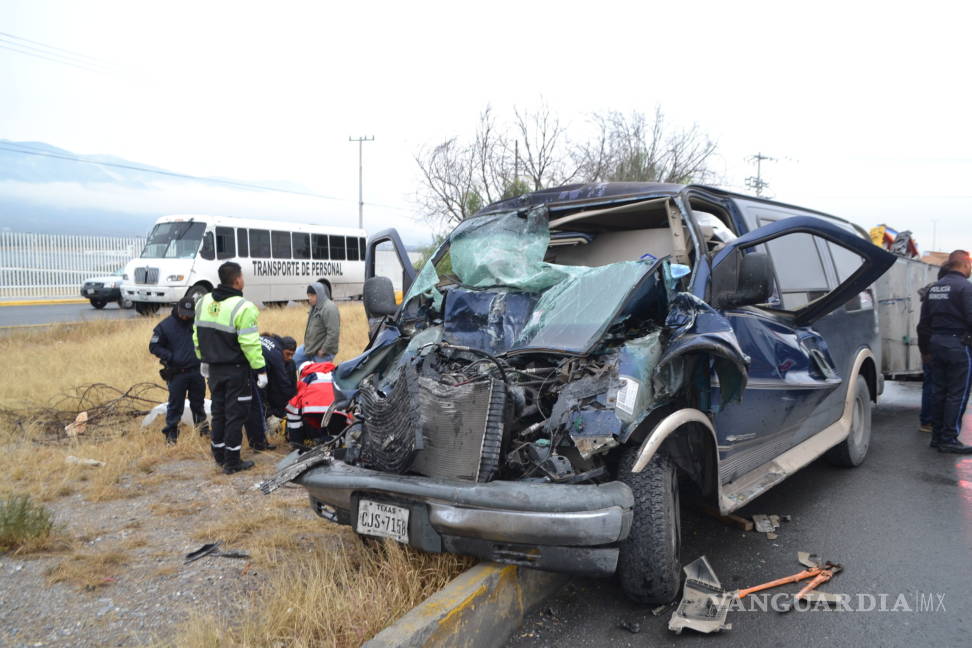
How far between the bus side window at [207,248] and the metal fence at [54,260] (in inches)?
302

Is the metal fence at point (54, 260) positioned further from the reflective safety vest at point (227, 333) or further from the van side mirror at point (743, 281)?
the van side mirror at point (743, 281)

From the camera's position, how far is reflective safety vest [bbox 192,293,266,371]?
17.0 ft

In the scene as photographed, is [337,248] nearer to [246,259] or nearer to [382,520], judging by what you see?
[246,259]

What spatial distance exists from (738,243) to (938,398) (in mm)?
3809

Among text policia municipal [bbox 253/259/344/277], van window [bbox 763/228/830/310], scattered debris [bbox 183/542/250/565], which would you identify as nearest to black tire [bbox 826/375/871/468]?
van window [bbox 763/228/830/310]

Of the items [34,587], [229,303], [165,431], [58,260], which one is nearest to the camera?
[34,587]

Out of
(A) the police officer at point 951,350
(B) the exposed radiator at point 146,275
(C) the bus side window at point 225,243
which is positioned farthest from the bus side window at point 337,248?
(A) the police officer at point 951,350

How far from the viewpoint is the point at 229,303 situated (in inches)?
207

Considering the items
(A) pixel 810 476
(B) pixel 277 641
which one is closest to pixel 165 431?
(B) pixel 277 641

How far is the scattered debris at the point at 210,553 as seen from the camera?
3.58 metres

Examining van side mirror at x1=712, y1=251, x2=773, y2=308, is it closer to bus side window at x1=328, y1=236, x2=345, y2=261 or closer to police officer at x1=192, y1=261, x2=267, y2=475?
police officer at x1=192, y1=261, x2=267, y2=475

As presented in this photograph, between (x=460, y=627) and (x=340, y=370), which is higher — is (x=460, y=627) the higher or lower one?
the lower one

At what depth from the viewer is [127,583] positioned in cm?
331

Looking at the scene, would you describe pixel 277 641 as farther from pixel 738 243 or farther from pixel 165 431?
pixel 165 431
